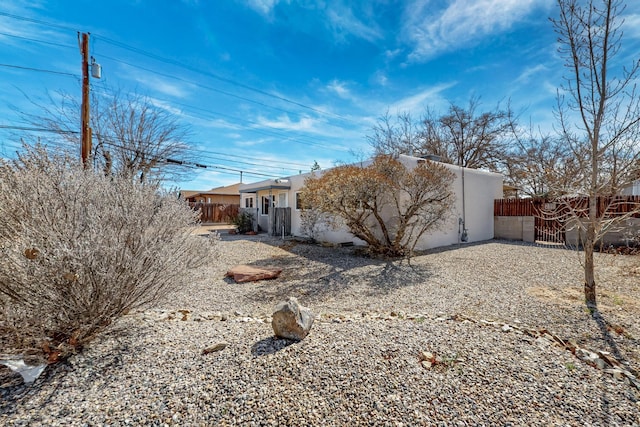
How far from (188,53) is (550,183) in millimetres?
12322

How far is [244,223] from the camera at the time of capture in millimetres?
15391

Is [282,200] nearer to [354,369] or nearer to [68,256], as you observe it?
[68,256]

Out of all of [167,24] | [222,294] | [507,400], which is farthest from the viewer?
[167,24]

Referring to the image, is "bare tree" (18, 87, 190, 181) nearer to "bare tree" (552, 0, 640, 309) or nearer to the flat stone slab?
the flat stone slab

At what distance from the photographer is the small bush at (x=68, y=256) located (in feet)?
7.41

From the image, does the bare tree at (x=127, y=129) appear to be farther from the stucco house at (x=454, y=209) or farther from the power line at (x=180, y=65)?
the stucco house at (x=454, y=209)

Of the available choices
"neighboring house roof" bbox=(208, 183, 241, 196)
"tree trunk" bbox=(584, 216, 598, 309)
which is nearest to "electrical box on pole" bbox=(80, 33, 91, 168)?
"tree trunk" bbox=(584, 216, 598, 309)

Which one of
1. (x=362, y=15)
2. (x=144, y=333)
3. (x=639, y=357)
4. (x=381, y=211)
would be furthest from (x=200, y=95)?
(x=639, y=357)

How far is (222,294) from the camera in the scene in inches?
195

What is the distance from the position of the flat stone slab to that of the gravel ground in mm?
1244

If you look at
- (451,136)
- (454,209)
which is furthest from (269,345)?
(451,136)

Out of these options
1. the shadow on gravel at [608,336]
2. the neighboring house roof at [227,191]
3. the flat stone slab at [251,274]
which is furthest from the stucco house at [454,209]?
the neighboring house roof at [227,191]

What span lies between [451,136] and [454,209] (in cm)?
1071

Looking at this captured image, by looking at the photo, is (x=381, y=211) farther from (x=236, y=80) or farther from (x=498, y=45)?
(x=236, y=80)
